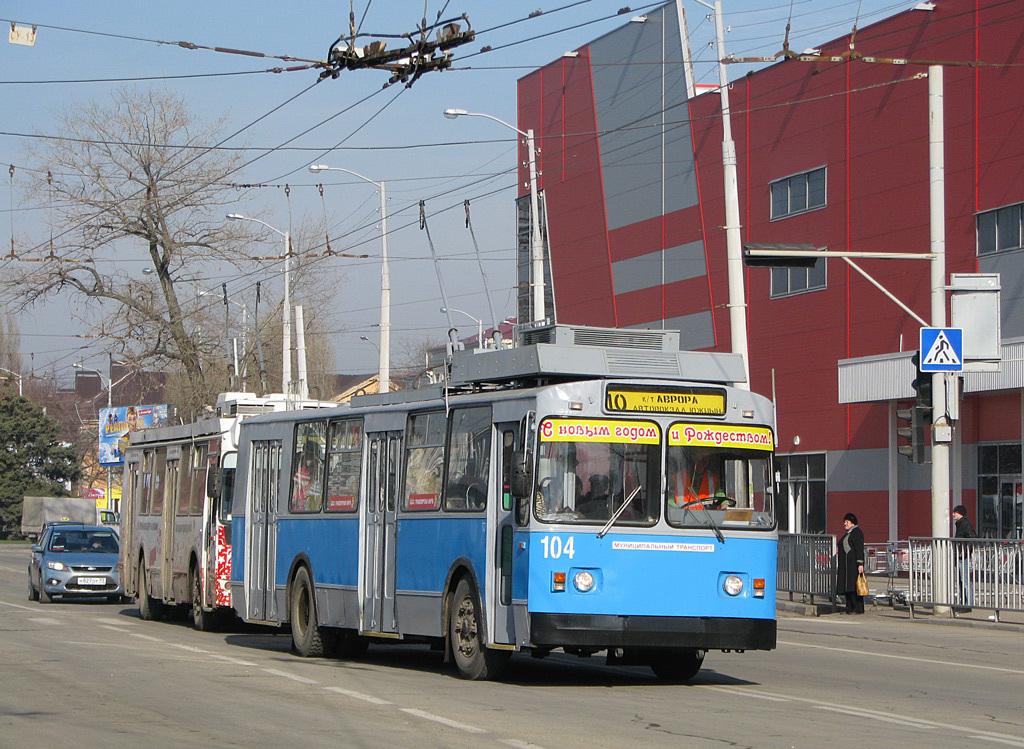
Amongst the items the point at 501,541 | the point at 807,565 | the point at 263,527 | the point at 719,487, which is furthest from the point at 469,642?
the point at 807,565

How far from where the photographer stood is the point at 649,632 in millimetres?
12359

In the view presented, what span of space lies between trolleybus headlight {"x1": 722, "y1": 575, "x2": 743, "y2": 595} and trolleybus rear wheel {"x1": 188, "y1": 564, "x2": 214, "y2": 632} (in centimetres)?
1081

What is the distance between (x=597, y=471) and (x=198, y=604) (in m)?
10.9

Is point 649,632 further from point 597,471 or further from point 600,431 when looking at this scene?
point 600,431

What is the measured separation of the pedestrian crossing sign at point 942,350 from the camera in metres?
22.6

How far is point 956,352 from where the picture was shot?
74.4 feet

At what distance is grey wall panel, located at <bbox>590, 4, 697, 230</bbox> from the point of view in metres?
46.3

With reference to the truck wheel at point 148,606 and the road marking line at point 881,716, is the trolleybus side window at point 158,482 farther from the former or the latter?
the road marking line at point 881,716

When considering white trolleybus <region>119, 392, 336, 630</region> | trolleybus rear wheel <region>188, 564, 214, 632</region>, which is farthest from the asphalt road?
trolleybus rear wheel <region>188, 564, 214, 632</region>

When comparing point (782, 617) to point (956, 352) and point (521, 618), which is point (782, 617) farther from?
point (521, 618)

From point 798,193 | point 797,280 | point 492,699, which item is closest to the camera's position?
point 492,699

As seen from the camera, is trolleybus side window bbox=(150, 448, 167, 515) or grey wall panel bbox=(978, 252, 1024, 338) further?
grey wall panel bbox=(978, 252, 1024, 338)

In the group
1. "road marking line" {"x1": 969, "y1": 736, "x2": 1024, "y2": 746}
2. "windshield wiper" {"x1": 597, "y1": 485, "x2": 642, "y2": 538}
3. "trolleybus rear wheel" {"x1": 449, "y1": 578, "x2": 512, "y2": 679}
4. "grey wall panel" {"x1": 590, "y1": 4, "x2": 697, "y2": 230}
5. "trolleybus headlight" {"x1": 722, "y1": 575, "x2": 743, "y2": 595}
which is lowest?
"road marking line" {"x1": 969, "y1": 736, "x2": 1024, "y2": 746}

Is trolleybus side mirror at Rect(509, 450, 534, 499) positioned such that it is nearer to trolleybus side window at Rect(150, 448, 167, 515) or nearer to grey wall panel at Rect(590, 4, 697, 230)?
trolleybus side window at Rect(150, 448, 167, 515)
